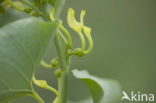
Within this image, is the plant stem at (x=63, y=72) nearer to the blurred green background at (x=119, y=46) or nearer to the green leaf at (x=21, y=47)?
the green leaf at (x=21, y=47)

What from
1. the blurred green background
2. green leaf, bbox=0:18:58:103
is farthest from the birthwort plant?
the blurred green background

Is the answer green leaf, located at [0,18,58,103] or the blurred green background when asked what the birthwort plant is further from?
the blurred green background

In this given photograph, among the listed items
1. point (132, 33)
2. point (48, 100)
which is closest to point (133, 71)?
point (132, 33)

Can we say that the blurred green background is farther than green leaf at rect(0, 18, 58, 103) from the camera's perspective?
Yes

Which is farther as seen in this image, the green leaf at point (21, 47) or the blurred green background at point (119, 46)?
the blurred green background at point (119, 46)

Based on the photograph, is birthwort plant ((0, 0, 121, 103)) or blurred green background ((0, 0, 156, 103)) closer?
birthwort plant ((0, 0, 121, 103))

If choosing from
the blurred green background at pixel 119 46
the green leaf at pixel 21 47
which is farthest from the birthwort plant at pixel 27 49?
the blurred green background at pixel 119 46

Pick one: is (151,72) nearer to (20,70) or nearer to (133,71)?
(133,71)
